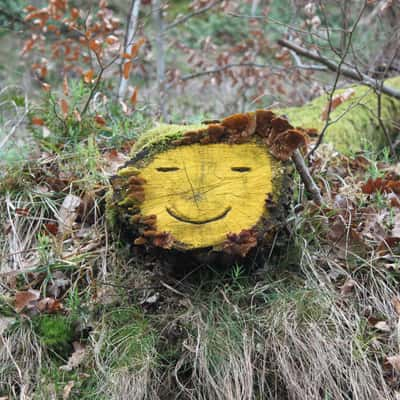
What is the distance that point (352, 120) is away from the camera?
375 centimetres

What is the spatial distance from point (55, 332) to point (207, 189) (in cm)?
88

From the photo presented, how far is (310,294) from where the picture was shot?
2.12 metres

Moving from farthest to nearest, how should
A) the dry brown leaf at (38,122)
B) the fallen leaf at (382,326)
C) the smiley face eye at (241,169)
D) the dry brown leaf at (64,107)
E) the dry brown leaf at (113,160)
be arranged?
the dry brown leaf at (38,122) < the dry brown leaf at (64,107) < the dry brown leaf at (113,160) < the smiley face eye at (241,169) < the fallen leaf at (382,326)

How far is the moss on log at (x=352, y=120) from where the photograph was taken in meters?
3.54

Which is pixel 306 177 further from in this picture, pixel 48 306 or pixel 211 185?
pixel 48 306

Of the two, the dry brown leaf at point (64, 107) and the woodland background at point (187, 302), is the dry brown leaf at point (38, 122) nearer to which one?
the dry brown leaf at point (64, 107)

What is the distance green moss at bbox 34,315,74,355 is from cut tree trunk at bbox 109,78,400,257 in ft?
1.53

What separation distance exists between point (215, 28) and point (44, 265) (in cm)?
841

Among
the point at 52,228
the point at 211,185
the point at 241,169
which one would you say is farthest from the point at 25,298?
the point at 241,169

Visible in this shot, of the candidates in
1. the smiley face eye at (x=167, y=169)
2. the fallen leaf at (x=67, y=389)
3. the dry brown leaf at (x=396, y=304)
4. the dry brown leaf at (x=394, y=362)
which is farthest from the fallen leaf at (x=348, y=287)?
the fallen leaf at (x=67, y=389)

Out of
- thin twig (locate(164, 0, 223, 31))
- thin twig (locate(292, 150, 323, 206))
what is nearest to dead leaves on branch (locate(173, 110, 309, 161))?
thin twig (locate(292, 150, 323, 206))

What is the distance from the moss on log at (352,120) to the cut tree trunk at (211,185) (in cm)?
123

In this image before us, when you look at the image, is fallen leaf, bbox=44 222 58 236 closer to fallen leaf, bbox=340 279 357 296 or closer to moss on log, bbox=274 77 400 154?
fallen leaf, bbox=340 279 357 296

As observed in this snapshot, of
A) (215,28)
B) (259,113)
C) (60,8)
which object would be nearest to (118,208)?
(259,113)
